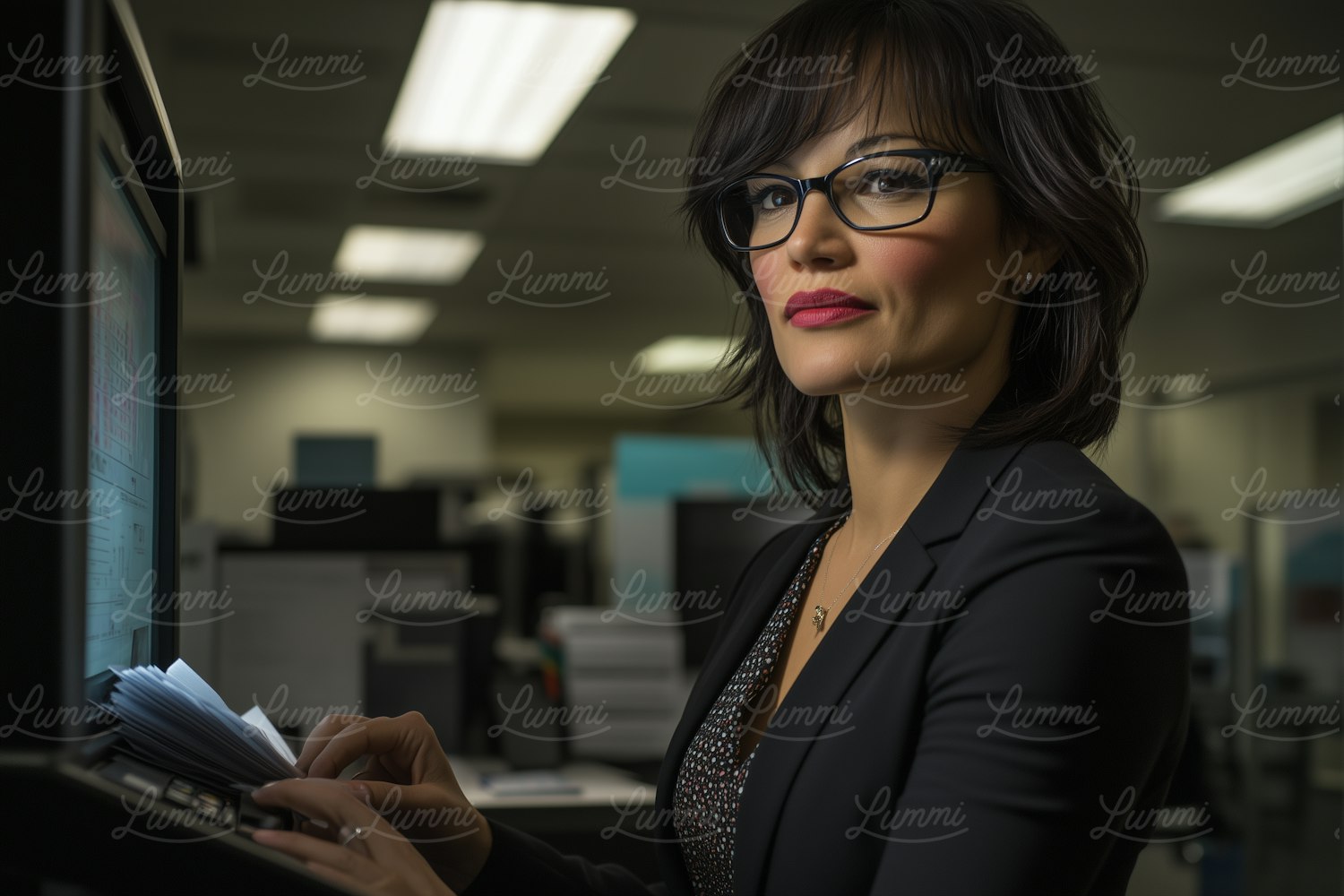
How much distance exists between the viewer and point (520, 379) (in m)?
10.6

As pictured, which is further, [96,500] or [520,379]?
[520,379]

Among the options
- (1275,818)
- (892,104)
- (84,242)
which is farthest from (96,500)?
(1275,818)

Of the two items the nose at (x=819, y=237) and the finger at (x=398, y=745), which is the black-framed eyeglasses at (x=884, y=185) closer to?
the nose at (x=819, y=237)

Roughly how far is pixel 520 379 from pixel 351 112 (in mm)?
6569

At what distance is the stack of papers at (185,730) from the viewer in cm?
61

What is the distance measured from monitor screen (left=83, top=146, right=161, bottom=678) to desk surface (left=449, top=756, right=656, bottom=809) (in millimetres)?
1558

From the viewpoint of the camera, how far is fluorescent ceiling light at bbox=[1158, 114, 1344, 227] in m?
4.33

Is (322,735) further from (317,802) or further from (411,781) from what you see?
(317,802)

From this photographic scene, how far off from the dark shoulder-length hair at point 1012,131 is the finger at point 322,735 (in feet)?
1.80

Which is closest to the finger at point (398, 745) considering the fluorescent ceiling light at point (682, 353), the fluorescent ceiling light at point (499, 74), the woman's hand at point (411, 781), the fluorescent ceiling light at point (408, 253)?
the woman's hand at point (411, 781)

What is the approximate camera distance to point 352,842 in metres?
0.65

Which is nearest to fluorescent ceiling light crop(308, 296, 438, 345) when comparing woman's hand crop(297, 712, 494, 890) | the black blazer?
woman's hand crop(297, 712, 494, 890)

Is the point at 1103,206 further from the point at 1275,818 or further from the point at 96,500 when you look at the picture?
the point at 1275,818

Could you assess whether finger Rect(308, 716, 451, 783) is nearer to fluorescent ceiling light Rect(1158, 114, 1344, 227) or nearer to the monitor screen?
the monitor screen
